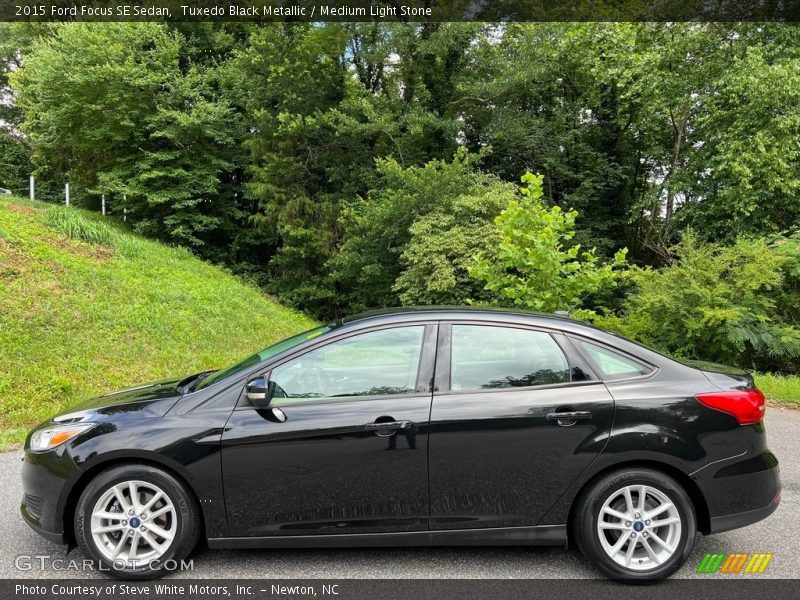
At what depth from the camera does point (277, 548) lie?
3252 mm

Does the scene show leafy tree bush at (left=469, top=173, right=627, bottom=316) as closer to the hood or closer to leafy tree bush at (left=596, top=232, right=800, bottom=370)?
leafy tree bush at (left=596, top=232, right=800, bottom=370)

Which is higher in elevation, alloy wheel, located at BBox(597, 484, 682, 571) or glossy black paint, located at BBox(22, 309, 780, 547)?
glossy black paint, located at BBox(22, 309, 780, 547)

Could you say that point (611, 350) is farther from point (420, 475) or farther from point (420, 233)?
point (420, 233)

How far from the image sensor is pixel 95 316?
397 inches

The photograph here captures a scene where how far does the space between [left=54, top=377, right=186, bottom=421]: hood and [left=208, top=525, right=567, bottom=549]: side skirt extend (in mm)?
822

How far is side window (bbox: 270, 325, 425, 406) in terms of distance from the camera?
326 centimetres

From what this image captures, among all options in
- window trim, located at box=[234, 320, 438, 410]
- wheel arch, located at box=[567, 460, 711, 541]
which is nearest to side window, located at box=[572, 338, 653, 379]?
wheel arch, located at box=[567, 460, 711, 541]

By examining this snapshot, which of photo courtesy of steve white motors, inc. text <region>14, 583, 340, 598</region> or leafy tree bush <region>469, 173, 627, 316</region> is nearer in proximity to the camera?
photo courtesy of steve white motors, inc. text <region>14, 583, 340, 598</region>

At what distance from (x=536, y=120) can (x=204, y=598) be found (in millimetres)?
19823

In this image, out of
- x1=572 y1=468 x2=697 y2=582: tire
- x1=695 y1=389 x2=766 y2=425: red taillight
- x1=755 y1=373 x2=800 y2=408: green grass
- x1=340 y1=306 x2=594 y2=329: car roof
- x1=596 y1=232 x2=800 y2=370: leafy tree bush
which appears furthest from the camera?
x1=596 y1=232 x2=800 y2=370: leafy tree bush

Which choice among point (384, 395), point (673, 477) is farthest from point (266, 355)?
point (673, 477)

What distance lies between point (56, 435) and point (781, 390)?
830 cm

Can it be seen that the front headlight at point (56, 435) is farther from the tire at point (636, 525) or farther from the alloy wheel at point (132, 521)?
the tire at point (636, 525)

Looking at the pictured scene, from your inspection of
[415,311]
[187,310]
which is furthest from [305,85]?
[415,311]
